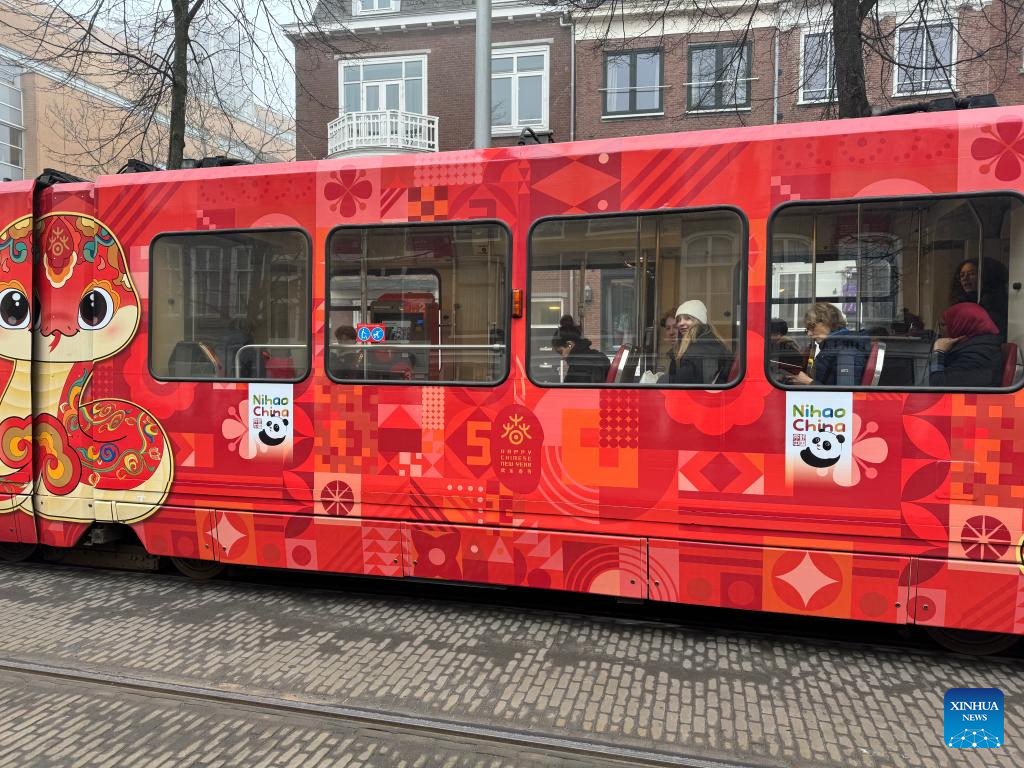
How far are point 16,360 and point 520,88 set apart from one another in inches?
668

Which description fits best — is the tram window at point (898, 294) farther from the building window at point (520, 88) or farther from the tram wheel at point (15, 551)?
the building window at point (520, 88)

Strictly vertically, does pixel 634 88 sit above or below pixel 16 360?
above

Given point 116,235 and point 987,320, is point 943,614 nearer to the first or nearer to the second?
point 987,320

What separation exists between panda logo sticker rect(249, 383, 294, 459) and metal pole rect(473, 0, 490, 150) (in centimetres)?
529

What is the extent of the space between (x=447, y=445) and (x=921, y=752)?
2.97 m

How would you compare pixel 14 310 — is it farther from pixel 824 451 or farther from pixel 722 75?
pixel 722 75

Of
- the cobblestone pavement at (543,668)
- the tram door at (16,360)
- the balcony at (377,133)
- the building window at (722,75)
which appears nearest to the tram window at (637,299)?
the cobblestone pavement at (543,668)

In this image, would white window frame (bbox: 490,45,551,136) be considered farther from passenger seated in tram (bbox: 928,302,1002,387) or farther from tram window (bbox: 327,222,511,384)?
passenger seated in tram (bbox: 928,302,1002,387)

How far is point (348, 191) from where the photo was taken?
4789mm

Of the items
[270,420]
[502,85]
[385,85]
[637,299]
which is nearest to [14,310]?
[270,420]

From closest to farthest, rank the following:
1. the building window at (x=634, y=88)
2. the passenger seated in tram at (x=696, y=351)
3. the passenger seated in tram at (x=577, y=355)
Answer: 1. the passenger seated in tram at (x=696, y=351)
2. the passenger seated in tram at (x=577, y=355)
3. the building window at (x=634, y=88)

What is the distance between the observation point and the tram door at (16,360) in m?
5.38

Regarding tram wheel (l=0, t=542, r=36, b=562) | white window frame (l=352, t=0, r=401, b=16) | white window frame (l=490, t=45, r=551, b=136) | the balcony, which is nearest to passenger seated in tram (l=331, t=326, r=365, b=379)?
tram wheel (l=0, t=542, r=36, b=562)

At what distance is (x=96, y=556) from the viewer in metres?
5.91
